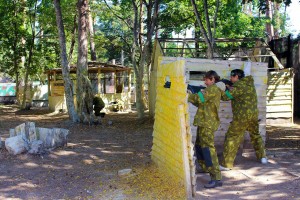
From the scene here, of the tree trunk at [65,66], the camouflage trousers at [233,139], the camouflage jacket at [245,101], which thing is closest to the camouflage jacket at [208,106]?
the camouflage jacket at [245,101]

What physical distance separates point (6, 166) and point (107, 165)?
5.84 feet

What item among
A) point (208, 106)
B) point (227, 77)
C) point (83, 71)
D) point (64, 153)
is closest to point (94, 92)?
point (83, 71)

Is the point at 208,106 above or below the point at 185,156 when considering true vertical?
above

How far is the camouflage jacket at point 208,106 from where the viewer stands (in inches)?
206

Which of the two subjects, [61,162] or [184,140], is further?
[61,162]

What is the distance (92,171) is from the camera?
6664 mm

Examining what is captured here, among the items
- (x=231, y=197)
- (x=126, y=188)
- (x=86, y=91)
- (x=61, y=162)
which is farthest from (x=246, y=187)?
(x=86, y=91)

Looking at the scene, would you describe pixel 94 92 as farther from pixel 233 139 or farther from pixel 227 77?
pixel 233 139

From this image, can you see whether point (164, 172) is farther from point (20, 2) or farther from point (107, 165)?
point (20, 2)

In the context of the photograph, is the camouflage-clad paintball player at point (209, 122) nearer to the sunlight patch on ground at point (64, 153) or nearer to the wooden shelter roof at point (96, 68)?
the sunlight patch on ground at point (64, 153)

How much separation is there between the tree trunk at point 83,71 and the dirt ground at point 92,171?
2.73 meters

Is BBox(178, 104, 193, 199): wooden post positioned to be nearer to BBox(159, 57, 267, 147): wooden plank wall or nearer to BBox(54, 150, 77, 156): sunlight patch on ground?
BBox(159, 57, 267, 147): wooden plank wall

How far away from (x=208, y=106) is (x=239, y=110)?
91cm

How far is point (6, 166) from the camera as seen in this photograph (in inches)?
268
